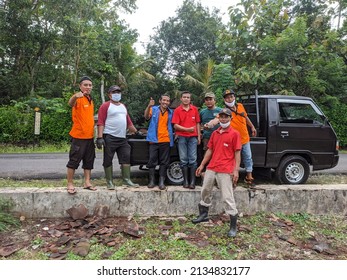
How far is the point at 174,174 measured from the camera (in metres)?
5.70

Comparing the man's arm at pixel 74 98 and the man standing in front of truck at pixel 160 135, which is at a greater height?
the man's arm at pixel 74 98

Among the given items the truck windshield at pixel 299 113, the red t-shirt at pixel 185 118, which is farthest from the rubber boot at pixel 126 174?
the truck windshield at pixel 299 113

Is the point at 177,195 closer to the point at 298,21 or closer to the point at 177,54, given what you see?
the point at 298,21

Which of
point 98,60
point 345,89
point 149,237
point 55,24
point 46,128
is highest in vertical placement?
point 55,24

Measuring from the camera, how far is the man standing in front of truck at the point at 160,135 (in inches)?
199

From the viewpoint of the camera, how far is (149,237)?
4148 mm

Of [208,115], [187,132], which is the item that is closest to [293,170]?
[208,115]

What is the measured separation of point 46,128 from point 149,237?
36.2 ft

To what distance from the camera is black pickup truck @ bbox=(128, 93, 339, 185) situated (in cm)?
563

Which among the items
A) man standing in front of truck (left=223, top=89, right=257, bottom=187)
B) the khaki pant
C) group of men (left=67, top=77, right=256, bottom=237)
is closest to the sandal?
group of men (left=67, top=77, right=256, bottom=237)

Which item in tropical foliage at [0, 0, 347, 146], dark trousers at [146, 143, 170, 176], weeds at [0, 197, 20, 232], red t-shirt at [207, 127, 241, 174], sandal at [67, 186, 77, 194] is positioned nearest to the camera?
red t-shirt at [207, 127, 241, 174]

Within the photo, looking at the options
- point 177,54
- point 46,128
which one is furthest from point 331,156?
point 177,54

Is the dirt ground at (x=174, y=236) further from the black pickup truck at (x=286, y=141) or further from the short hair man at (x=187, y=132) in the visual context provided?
the black pickup truck at (x=286, y=141)

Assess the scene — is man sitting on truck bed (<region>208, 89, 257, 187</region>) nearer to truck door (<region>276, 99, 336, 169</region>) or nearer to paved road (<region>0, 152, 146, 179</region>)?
truck door (<region>276, 99, 336, 169</region>)
